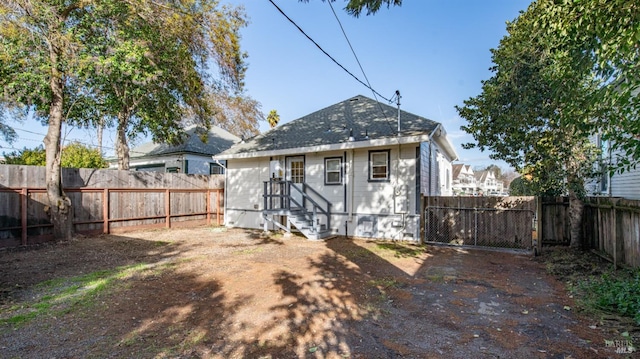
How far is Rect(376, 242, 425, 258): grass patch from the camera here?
800 centimetres

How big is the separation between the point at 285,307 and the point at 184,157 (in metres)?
15.8

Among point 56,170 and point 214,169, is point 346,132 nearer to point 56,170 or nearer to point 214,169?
point 56,170

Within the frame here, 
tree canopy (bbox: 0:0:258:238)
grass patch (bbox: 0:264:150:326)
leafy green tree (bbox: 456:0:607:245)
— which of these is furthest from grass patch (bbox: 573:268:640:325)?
tree canopy (bbox: 0:0:258:238)

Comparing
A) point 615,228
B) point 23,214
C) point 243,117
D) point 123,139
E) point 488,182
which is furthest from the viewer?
point 488,182

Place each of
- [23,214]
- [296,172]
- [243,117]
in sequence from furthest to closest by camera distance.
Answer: [243,117] → [296,172] → [23,214]

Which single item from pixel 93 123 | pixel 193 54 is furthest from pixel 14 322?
pixel 93 123

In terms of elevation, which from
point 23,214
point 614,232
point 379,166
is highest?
point 379,166

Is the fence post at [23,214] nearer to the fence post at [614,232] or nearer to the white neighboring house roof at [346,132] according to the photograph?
the white neighboring house roof at [346,132]

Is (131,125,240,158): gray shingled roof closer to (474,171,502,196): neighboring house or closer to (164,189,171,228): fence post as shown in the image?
(164,189,171,228): fence post

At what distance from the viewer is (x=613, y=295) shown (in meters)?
4.31

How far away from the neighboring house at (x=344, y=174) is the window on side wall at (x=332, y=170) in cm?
4

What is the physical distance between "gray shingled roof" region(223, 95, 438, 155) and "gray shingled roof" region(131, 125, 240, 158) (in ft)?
19.6

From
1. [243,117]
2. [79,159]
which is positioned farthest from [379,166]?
[243,117]

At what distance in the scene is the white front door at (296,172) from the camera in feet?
38.3
